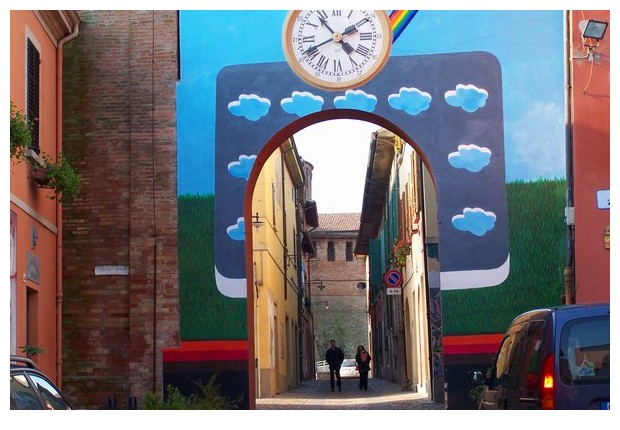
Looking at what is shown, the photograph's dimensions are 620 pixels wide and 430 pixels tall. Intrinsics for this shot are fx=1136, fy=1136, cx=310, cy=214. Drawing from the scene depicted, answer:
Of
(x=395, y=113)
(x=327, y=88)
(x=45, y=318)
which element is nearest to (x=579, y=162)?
(x=395, y=113)

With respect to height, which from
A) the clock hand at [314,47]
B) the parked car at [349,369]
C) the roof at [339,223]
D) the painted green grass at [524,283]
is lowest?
the parked car at [349,369]

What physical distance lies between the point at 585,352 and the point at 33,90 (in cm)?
906

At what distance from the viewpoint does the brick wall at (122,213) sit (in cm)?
1639

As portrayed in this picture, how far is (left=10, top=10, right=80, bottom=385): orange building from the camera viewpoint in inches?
571

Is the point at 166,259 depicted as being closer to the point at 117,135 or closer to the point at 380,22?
the point at 117,135

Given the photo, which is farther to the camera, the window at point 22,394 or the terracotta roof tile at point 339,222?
the terracotta roof tile at point 339,222

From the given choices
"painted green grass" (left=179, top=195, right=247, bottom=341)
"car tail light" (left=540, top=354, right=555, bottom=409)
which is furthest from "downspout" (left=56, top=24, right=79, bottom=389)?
"car tail light" (left=540, top=354, right=555, bottom=409)

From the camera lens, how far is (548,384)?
9.35m

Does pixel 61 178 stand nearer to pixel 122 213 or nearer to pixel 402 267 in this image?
pixel 122 213

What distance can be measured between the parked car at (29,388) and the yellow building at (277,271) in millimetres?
18354

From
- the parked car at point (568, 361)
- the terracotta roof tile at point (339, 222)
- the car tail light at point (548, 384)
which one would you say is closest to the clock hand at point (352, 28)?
the parked car at point (568, 361)

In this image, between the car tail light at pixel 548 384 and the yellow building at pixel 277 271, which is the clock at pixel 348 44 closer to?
the car tail light at pixel 548 384

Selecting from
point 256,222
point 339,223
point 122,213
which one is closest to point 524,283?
point 122,213

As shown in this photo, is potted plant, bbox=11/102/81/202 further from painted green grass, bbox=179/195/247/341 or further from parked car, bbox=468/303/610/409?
parked car, bbox=468/303/610/409
